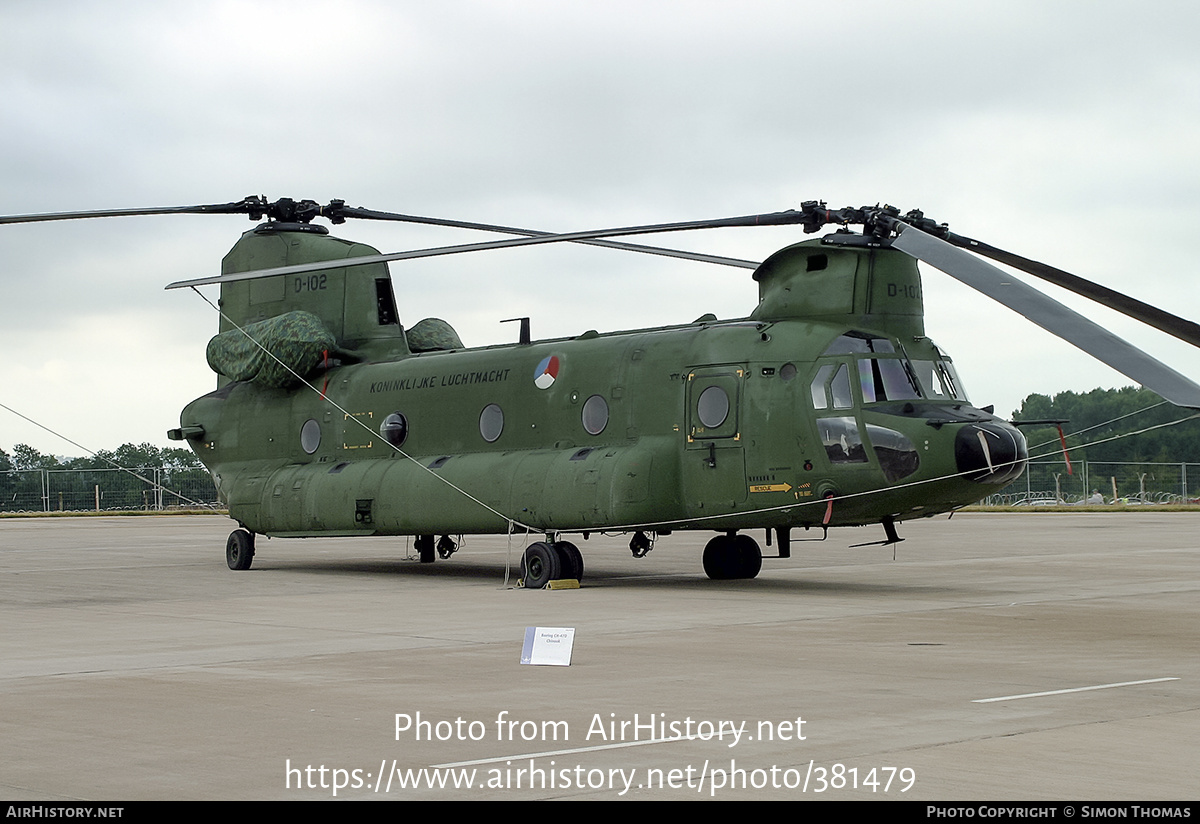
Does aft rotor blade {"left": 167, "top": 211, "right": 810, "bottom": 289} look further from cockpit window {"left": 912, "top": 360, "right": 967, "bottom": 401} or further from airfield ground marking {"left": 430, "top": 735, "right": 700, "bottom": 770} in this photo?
airfield ground marking {"left": 430, "top": 735, "right": 700, "bottom": 770}

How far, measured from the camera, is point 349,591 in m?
21.5

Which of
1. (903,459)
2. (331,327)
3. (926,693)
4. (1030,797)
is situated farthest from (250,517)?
(1030,797)

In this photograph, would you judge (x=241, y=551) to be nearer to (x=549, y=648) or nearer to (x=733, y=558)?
(x=733, y=558)

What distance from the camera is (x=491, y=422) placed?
23.8 meters

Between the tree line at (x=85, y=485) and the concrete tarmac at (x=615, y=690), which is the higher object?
the tree line at (x=85, y=485)

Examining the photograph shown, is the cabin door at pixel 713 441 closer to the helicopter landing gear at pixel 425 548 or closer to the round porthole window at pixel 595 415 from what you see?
the round porthole window at pixel 595 415

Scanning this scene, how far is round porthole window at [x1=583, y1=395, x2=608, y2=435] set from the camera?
72.8 feet

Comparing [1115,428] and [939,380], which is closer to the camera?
[939,380]

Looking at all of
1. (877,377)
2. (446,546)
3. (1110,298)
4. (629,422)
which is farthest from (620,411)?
(1110,298)

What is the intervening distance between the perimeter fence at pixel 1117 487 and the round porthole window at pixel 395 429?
44.7 meters

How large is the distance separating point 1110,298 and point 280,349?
59.3 feet

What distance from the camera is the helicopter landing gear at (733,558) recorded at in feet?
75.6

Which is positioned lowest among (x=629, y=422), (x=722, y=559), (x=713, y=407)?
(x=722, y=559)

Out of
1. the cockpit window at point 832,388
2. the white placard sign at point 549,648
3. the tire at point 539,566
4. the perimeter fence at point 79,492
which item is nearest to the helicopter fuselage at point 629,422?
the cockpit window at point 832,388
